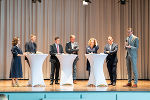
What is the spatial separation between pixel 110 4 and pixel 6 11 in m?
3.72

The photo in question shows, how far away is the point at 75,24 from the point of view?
35.3 ft

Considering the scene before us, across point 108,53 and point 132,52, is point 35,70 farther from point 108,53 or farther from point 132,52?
point 132,52

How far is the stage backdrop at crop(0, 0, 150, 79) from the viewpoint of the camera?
34.8ft

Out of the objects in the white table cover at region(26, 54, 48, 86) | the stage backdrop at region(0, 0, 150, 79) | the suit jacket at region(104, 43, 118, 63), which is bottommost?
the white table cover at region(26, 54, 48, 86)

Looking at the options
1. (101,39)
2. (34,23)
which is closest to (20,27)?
(34,23)

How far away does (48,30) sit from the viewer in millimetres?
10680

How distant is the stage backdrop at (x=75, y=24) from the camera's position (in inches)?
417

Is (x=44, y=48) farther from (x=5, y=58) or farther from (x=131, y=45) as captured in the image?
(x=131, y=45)

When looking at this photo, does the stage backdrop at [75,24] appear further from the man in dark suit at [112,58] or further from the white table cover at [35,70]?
the white table cover at [35,70]

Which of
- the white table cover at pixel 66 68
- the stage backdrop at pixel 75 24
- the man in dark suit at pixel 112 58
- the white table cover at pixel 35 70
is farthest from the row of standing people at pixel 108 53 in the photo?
the stage backdrop at pixel 75 24

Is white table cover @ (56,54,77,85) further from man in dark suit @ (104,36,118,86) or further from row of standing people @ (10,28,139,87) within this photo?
man in dark suit @ (104,36,118,86)

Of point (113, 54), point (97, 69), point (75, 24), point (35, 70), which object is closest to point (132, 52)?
point (113, 54)

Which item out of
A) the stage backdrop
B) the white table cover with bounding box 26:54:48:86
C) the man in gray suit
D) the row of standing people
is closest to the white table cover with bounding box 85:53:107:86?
the row of standing people

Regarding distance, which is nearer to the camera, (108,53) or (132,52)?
(132,52)
